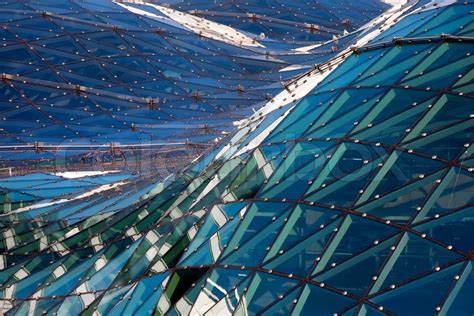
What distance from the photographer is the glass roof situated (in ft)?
63.2

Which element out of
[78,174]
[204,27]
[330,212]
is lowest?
[330,212]

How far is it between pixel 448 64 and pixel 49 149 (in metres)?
22.4

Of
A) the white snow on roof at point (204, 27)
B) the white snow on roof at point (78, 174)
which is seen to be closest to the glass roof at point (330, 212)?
the white snow on roof at point (78, 174)

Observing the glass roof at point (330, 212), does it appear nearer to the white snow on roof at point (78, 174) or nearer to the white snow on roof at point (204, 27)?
the white snow on roof at point (78, 174)

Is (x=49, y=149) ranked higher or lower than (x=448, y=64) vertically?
higher

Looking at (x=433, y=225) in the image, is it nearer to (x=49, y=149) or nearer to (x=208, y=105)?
(x=49, y=149)

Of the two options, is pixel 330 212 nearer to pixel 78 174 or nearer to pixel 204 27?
pixel 78 174

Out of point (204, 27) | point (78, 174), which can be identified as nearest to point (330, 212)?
point (78, 174)

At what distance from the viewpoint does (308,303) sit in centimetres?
1933

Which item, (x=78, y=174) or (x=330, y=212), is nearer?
(x=330, y=212)

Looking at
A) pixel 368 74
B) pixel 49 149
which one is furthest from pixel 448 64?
pixel 49 149

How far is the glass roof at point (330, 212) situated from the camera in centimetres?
1927

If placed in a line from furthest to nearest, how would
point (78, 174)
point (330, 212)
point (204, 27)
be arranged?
point (204, 27) < point (78, 174) < point (330, 212)

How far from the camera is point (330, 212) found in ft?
68.1
